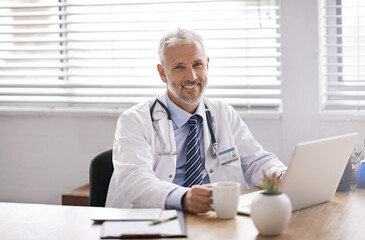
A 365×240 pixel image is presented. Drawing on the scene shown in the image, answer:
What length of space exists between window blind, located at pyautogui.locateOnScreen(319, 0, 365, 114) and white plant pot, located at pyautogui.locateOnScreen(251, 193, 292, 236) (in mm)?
1726

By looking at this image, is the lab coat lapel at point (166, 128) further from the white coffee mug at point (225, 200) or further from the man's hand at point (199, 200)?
the white coffee mug at point (225, 200)

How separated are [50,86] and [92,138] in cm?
48

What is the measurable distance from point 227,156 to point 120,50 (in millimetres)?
1370

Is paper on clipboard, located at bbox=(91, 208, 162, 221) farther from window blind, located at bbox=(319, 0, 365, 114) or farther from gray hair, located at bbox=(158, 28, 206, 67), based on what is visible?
window blind, located at bbox=(319, 0, 365, 114)

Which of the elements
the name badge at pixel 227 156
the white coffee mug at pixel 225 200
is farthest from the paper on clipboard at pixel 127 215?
the name badge at pixel 227 156

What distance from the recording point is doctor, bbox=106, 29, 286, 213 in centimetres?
237

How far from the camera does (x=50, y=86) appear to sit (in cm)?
369

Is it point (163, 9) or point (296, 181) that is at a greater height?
point (163, 9)

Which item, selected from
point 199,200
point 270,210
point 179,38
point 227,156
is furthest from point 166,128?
point 270,210

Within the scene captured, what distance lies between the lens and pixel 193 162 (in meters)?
2.43

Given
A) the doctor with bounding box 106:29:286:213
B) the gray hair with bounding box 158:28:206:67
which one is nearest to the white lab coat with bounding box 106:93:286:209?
the doctor with bounding box 106:29:286:213

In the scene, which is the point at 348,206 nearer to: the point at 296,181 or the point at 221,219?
the point at 296,181

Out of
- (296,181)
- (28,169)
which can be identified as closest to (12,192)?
(28,169)

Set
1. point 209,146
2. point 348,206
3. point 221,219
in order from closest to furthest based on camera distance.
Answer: point 221,219, point 348,206, point 209,146
